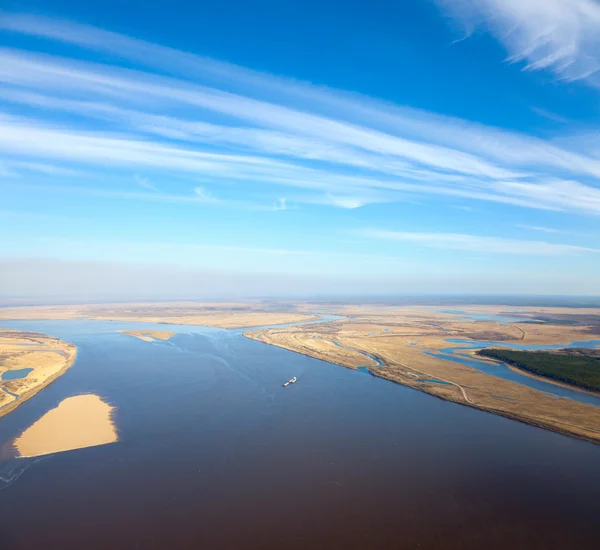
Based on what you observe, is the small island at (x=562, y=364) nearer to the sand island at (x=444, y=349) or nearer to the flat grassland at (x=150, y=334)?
the sand island at (x=444, y=349)

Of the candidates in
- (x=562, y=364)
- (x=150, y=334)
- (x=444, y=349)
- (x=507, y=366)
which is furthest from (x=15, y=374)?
(x=562, y=364)

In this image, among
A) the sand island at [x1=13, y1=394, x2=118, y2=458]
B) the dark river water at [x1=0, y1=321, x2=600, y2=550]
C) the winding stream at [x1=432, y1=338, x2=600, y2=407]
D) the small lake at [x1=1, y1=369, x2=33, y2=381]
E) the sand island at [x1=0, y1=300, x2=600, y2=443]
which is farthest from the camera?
the small lake at [x1=1, y1=369, x2=33, y2=381]

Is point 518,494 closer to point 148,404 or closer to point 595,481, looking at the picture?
point 595,481

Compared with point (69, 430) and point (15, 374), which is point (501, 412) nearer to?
point (69, 430)

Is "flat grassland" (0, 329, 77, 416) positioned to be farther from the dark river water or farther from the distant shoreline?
the distant shoreline

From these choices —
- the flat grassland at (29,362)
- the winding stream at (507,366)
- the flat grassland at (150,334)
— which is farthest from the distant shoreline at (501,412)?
the flat grassland at (150,334)

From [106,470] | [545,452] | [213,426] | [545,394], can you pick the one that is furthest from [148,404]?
[545,394]

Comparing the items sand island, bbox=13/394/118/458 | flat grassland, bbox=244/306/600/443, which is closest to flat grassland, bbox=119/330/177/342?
flat grassland, bbox=244/306/600/443
